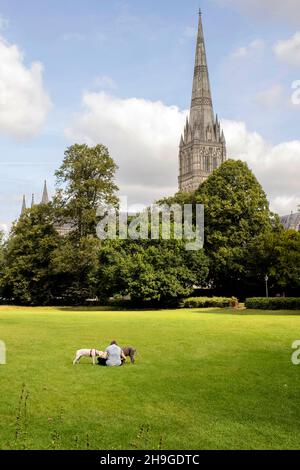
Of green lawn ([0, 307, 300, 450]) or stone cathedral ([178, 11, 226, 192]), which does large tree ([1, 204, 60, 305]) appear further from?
stone cathedral ([178, 11, 226, 192])

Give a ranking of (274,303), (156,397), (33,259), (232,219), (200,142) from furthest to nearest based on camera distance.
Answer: (200,142)
(33,259)
(232,219)
(274,303)
(156,397)

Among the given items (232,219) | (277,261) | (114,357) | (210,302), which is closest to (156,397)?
(114,357)

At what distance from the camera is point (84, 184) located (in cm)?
6656

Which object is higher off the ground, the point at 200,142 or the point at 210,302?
the point at 200,142

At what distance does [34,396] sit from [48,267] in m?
54.6

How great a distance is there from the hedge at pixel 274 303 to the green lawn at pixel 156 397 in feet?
81.7

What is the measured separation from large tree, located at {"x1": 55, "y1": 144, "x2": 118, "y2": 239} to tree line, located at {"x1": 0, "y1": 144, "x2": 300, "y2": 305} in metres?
0.14

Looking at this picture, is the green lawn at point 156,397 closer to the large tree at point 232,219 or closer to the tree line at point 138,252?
the tree line at point 138,252

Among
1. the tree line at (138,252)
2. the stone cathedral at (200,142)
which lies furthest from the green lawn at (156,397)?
the stone cathedral at (200,142)

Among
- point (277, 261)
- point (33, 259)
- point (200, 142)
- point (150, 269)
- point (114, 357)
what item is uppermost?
point (200, 142)

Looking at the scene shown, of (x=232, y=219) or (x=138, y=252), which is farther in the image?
(x=232, y=219)

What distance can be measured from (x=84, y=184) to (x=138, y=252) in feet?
50.5

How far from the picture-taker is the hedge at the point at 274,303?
4475cm

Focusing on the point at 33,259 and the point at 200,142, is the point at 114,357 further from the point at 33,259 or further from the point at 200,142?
the point at 200,142
